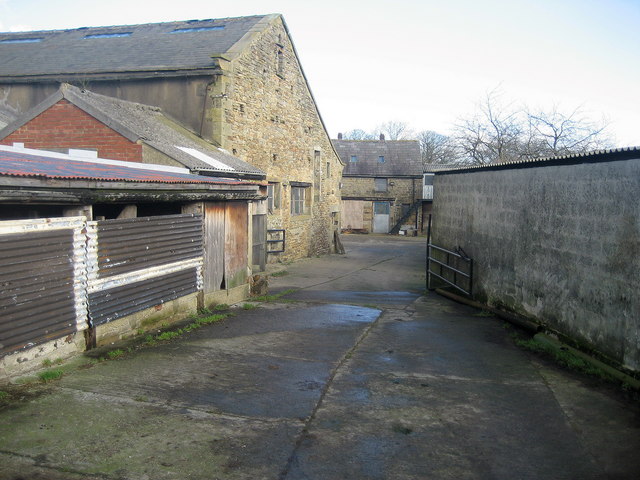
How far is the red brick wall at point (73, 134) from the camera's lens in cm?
1248

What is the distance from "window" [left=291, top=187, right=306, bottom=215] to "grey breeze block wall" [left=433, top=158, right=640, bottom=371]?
422 inches

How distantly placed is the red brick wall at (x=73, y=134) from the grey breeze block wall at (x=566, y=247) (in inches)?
319

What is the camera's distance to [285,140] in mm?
20656

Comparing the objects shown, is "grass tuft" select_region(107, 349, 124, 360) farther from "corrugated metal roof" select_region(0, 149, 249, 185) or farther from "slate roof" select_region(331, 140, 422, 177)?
"slate roof" select_region(331, 140, 422, 177)

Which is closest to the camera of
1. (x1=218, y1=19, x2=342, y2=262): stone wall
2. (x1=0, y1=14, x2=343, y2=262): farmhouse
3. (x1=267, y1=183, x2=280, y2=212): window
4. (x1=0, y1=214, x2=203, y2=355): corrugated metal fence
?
(x1=0, y1=214, x2=203, y2=355): corrugated metal fence

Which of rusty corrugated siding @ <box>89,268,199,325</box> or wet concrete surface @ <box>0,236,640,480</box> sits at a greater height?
rusty corrugated siding @ <box>89,268,199,325</box>

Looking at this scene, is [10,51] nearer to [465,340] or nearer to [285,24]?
[285,24]

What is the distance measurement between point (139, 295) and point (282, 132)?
44.5ft

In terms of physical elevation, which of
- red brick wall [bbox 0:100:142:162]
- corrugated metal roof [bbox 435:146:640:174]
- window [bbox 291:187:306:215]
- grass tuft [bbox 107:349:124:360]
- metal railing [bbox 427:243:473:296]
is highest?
red brick wall [bbox 0:100:142:162]

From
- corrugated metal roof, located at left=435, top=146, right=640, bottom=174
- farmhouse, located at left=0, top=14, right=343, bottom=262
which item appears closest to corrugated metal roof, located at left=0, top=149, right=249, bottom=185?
corrugated metal roof, located at left=435, top=146, right=640, bottom=174

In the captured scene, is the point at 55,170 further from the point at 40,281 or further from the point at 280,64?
the point at 280,64

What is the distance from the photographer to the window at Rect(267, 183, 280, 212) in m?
19.8

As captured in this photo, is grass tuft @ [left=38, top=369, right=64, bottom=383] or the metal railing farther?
the metal railing

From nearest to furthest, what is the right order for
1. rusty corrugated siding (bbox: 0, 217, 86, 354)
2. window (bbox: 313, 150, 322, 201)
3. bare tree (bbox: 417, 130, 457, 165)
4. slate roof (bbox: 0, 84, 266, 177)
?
1. rusty corrugated siding (bbox: 0, 217, 86, 354)
2. slate roof (bbox: 0, 84, 266, 177)
3. window (bbox: 313, 150, 322, 201)
4. bare tree (bbox: 417, 130, 457, 165)
